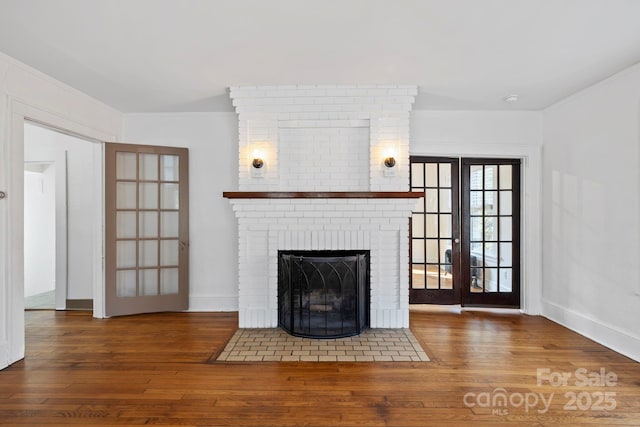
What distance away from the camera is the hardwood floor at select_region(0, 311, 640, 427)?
6.91 feet

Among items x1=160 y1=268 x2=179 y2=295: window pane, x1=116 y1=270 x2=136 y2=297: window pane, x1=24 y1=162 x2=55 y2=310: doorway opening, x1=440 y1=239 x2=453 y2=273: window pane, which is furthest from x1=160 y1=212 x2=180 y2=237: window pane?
x1=440 y1=239 x2=453 y2=273: window pane

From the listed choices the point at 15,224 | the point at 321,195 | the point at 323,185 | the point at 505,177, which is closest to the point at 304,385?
the point at 321,195

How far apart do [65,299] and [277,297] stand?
113 inches

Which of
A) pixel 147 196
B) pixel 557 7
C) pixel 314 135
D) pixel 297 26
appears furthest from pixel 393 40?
pixel 147 196

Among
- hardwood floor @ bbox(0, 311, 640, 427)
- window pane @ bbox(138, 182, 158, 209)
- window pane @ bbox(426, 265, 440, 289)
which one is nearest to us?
hardwood floor @ bbox(0, 311, 640, 427)

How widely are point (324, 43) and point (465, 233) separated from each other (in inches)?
118

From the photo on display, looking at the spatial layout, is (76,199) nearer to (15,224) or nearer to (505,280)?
(15,224)

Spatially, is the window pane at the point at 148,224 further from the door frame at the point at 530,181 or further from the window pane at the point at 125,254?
the door frame at the point at 530,181

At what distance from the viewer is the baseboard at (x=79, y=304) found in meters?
4.35

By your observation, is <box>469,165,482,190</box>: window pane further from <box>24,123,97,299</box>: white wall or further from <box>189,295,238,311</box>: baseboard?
<box>24,123,97,299</box>: white wall

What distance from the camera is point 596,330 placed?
333cm

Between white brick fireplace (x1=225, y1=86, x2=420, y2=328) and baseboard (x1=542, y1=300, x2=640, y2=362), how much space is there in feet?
5.81

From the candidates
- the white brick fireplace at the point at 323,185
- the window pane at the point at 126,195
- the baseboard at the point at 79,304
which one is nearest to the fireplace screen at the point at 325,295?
the white brick fireplace at the point at 323,185

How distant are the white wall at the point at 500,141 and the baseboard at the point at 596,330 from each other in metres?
0.25
